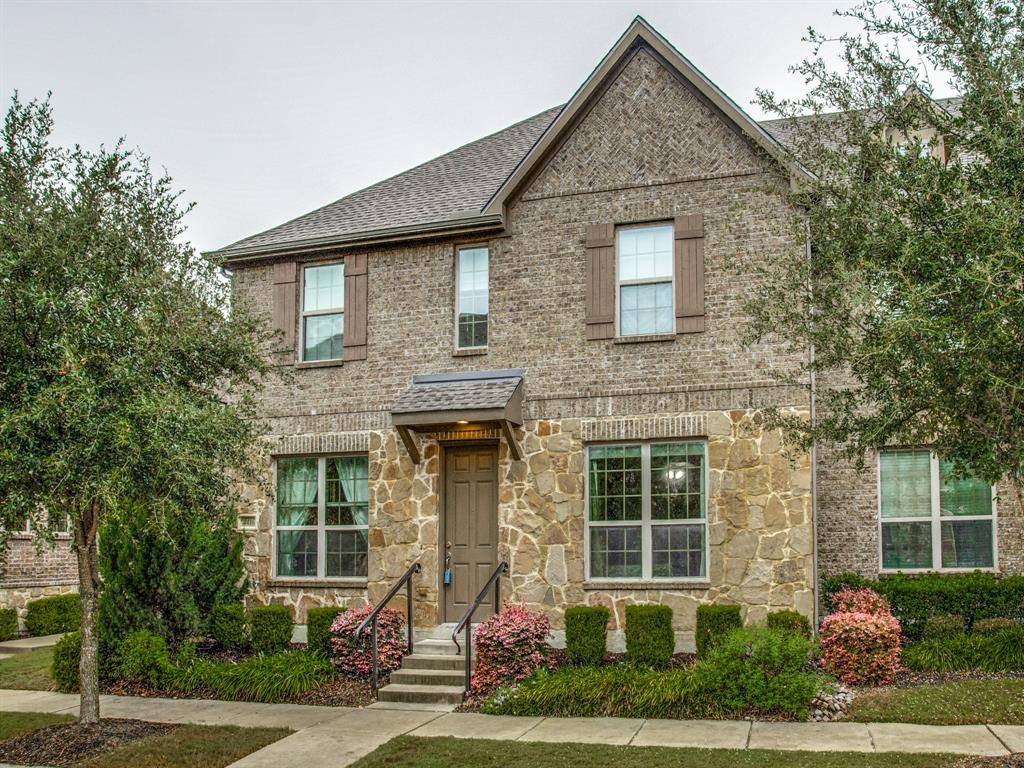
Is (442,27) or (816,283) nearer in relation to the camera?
(816,283)

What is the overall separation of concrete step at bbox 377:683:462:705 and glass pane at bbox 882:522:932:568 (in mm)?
6046

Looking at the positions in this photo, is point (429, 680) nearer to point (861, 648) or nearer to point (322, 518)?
point (322, 518)

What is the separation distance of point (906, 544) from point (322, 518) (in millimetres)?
8020

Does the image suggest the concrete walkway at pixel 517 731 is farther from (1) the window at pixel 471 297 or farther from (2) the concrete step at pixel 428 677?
Answer: (1) the window at pixel 471 297

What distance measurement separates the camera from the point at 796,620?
1159 centimetres

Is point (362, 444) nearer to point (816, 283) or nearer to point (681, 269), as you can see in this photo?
point (681, 269)

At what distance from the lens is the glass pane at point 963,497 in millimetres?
13281

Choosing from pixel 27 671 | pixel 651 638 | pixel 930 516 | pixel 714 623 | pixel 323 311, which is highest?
pixel 323 311

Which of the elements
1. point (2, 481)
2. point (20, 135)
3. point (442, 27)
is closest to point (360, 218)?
point (442, 27)

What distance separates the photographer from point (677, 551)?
1284 centimetres

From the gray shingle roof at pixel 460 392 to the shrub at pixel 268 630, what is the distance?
311cm

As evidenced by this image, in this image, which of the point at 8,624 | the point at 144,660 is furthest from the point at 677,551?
the point at 8,624

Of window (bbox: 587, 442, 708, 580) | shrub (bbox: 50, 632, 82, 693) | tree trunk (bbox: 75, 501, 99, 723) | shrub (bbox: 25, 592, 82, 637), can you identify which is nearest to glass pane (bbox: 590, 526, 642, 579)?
window (bbox: 587, 442, 708, 580)

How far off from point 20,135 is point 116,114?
12.5 ft
